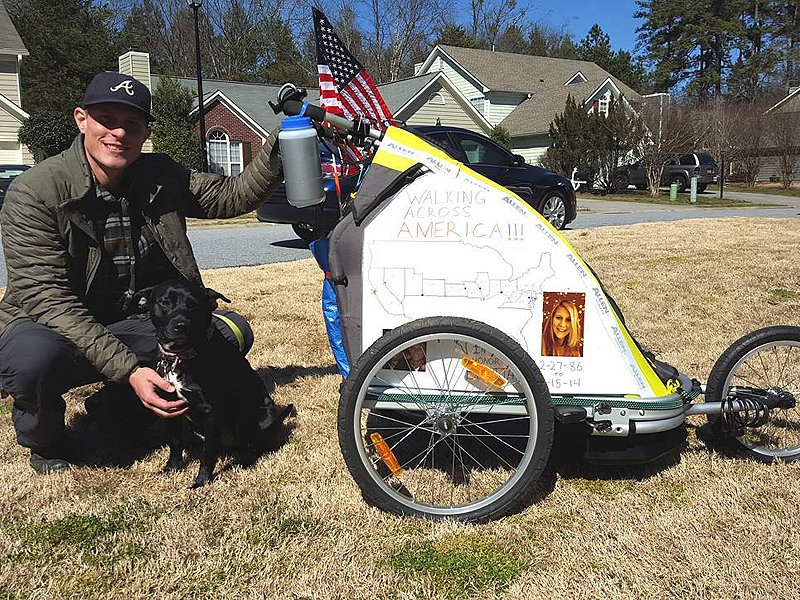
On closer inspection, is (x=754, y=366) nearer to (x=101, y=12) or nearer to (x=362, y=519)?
(x=362, y=519)

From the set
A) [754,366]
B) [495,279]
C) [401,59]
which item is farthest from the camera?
[401,59]

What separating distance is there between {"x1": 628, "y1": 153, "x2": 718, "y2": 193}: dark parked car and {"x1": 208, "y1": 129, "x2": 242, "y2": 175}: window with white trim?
16543 mm

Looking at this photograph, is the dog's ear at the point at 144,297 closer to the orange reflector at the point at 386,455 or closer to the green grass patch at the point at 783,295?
the orange reflector at the point at 386,455

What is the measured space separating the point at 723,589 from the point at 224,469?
2.08 meters

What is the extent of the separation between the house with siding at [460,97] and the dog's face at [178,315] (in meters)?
16.5

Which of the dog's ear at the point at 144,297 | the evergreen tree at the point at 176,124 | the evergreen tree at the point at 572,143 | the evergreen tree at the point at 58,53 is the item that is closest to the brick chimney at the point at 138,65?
the evergreen tree at the point at 176,124

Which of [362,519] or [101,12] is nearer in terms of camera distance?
→ [362,519]

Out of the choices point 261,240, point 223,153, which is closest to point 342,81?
point 261,240

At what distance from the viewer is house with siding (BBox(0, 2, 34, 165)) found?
79.8 ft

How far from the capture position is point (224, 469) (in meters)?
3.01

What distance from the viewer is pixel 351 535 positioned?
2441 mm

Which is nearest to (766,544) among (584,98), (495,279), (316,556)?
(495,279)

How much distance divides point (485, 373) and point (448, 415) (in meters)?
0.23

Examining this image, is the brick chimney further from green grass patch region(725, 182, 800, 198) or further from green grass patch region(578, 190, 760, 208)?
green grass patch region(725, 182, 800, 198)
